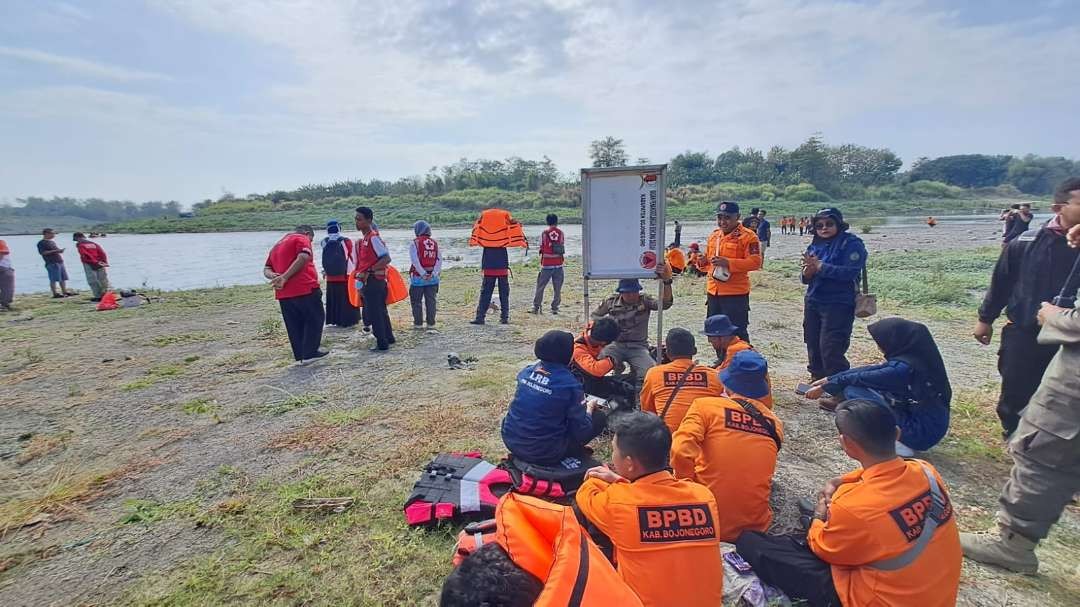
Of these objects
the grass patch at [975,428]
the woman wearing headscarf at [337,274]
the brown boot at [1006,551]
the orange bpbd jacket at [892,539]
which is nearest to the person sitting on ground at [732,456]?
the orange bpbd jacket at [892,539]

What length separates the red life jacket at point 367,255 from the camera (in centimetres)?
708

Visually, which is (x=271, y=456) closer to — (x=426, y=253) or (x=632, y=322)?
(x=632, y=322)

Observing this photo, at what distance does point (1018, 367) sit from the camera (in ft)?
12.7

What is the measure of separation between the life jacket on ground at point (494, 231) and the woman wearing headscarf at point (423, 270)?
70 cm

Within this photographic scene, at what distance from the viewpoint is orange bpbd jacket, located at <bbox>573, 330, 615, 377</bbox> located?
4.40 meters

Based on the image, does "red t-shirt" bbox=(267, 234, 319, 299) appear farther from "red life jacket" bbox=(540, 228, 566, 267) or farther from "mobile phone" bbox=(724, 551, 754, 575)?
"mobile phone" bbox=(724, 551, 754, 575)

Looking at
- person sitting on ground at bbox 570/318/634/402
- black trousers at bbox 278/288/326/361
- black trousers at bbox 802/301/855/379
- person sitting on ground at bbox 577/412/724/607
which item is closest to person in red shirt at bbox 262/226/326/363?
black trousers at bbox 278/288/326/361

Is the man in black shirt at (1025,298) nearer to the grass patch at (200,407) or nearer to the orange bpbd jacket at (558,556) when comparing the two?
the orange bpbd jacket at (558,556)

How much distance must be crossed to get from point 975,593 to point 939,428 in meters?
1.43

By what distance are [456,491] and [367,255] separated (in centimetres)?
472

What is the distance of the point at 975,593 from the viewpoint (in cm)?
255

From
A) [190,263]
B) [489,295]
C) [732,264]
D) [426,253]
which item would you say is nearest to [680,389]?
[732,264]

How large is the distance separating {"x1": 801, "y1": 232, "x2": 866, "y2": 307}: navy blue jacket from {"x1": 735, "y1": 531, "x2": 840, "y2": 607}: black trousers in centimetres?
290

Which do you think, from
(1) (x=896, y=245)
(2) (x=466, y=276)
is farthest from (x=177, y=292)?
(1) (x=896, y=245)
